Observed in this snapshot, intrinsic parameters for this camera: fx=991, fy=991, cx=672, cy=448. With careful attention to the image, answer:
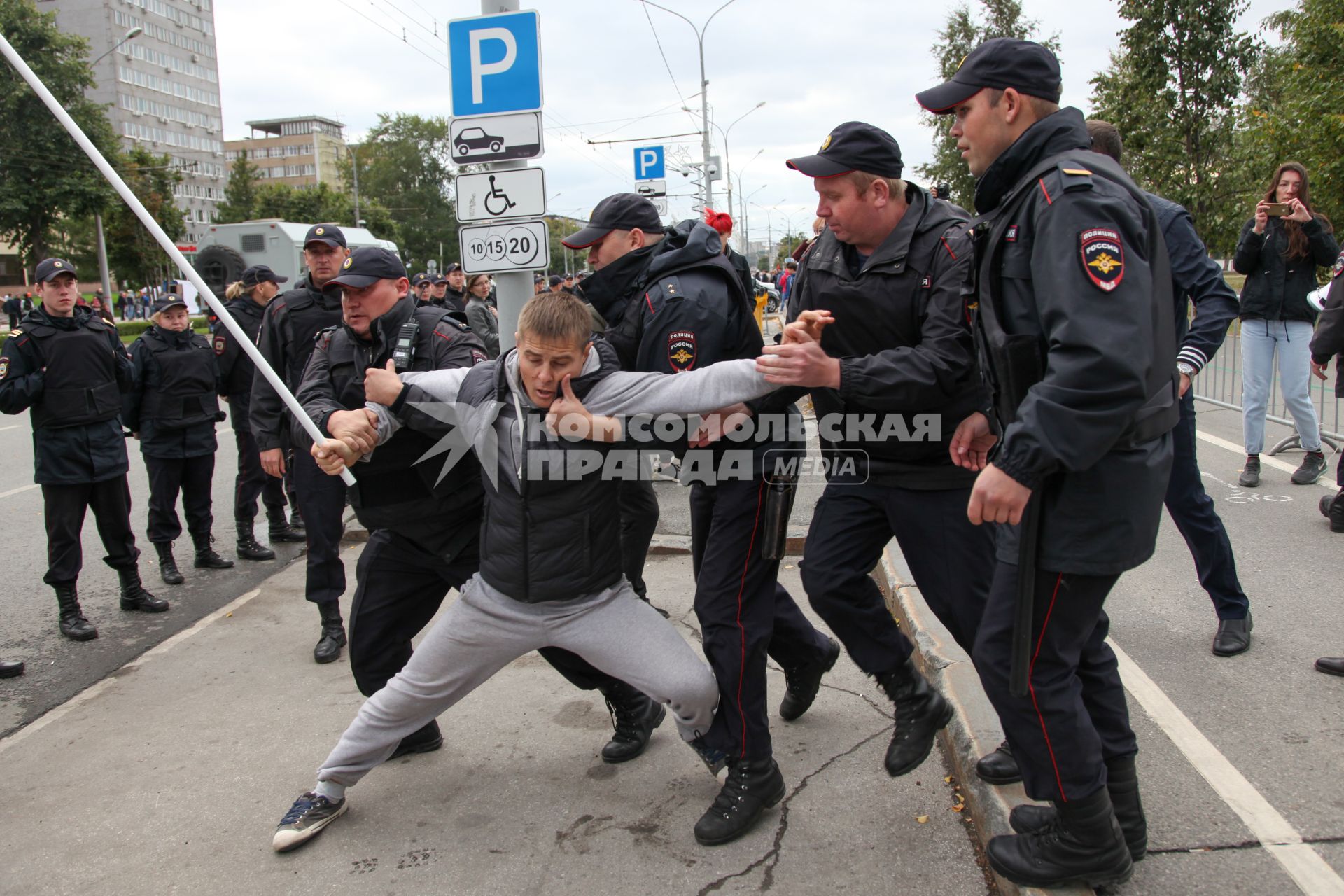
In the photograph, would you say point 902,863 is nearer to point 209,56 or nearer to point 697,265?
point 697,265

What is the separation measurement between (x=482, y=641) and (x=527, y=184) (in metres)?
3.31

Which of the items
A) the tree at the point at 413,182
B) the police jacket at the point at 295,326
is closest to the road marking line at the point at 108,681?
the police jacket at the point at 295,326

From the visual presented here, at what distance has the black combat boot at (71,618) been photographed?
16.8ft

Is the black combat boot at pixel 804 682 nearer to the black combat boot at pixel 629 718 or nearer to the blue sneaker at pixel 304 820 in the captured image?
the black combat boot at pixel 629 718

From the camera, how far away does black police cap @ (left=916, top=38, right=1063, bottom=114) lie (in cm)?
243

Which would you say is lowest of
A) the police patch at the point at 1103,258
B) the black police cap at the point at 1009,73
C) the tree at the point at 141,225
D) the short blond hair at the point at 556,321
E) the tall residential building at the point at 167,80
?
the short blond hair at the point at 556,321

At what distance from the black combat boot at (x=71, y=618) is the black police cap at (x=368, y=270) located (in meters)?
2.81

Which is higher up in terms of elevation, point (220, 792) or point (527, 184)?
point (527, 184)

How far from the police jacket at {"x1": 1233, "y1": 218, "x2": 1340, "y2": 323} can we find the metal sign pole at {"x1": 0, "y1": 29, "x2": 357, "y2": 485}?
6039 mm

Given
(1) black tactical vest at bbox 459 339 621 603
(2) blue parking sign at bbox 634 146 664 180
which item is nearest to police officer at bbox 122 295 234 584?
(1) black tactical vest at bbox 459 339 621 603

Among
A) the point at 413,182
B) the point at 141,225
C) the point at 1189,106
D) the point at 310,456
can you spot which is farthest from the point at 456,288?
the point at 413,182

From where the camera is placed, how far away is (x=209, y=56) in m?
104

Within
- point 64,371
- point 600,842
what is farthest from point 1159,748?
point 64,371

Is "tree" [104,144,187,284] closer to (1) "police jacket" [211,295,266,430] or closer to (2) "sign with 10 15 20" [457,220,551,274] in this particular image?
(1) "police jacket" [211,295,266,430]
